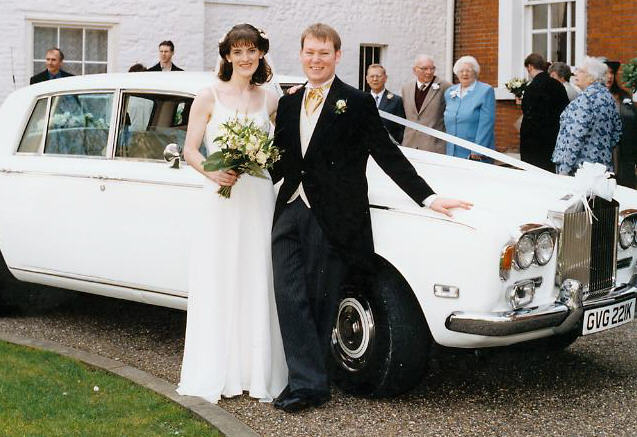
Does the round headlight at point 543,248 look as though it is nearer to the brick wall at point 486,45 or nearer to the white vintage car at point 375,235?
the white vintage car at point 375,235

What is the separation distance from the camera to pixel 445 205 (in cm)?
543

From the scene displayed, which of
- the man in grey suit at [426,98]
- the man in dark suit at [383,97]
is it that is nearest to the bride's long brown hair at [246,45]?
the man in dark suit at [383,97]

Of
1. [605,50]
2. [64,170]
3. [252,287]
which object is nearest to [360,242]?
[252,287]

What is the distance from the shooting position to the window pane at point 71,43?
52.6 feet

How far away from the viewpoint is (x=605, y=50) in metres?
15.7

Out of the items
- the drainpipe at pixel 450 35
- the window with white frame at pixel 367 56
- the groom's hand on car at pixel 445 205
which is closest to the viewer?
the groom's hand on car at pixel 445 205

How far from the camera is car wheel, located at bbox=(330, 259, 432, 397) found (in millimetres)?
5551

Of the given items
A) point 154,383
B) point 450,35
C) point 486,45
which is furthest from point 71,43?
point 154,383

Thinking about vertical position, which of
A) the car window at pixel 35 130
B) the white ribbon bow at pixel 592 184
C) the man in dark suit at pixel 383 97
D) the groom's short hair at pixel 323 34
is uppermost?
the man in dark suit at pixel 383 97

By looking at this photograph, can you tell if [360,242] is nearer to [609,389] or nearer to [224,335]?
[224,335]

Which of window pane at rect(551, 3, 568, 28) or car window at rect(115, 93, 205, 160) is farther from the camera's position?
window pane at rect(551, 3, 568, 28)

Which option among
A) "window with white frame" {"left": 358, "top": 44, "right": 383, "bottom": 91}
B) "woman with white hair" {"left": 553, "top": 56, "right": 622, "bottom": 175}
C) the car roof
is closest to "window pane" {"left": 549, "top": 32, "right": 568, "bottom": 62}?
"window with white frame" {"left": 358, "top": 44, "right": 383, "bottom": 91}

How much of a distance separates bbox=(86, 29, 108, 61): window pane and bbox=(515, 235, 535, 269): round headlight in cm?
1191

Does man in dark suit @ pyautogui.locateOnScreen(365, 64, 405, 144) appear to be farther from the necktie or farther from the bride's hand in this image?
the bride's hand
